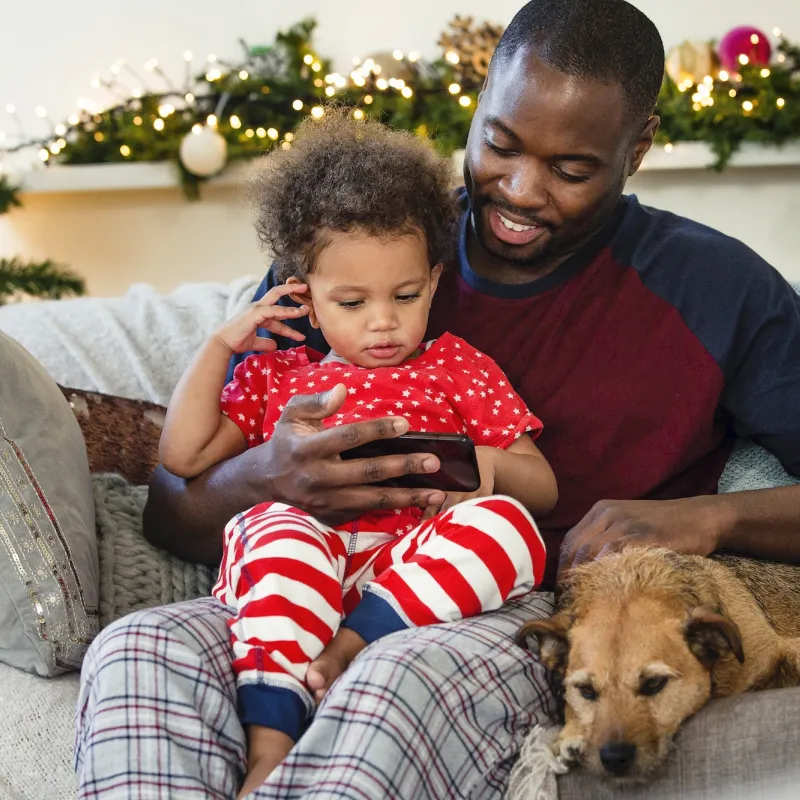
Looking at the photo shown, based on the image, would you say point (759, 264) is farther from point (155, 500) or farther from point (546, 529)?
point (155, 500)

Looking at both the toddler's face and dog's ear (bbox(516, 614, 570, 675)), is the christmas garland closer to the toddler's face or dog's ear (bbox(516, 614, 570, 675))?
the toddler's face

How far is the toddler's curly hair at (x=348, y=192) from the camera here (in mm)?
1679

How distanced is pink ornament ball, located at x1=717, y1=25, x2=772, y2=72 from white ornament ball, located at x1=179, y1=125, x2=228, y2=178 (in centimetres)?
186

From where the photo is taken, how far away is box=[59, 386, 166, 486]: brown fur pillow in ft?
6.68

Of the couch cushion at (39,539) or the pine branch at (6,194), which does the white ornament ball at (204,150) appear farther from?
the couch cushion at (39,539)

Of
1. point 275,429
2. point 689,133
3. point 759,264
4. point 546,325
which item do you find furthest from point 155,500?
point 689,133

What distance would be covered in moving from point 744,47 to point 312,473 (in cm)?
286

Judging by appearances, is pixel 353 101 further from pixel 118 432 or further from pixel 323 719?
pixel 323 719

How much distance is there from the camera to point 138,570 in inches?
70.4

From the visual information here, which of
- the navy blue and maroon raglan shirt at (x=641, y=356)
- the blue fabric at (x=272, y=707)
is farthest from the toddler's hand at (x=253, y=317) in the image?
the blue fabric at (x=272, y=707)

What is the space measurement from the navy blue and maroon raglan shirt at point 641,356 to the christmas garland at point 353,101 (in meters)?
1.77

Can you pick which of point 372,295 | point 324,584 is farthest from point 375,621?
point 372,295

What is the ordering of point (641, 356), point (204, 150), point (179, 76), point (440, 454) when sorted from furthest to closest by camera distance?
point (179, 76) < point (204, 150) < point (641, 356) < point (440, 454)

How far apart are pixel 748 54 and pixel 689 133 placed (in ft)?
1.09
